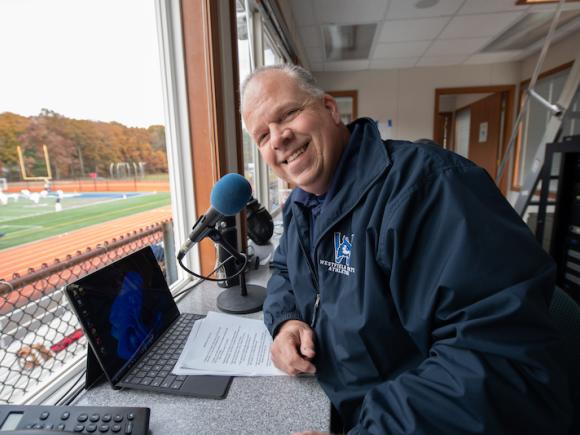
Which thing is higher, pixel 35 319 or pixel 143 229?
pixel 143 229

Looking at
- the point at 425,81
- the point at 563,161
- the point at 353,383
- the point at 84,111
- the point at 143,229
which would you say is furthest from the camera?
the point at 425,81

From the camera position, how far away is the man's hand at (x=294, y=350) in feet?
2.37

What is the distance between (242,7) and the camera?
1930 millimetres

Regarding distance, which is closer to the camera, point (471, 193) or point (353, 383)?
point (471, 193)

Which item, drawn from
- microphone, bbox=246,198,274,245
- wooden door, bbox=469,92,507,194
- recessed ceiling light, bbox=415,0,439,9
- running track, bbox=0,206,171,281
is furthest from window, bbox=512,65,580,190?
running track, bbox=0,206,171,281

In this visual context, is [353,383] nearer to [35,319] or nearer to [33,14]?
[35,319]

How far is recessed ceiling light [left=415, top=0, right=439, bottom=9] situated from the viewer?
9.14 ft

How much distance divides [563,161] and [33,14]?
101 inches

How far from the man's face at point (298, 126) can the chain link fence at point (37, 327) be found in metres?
0.61

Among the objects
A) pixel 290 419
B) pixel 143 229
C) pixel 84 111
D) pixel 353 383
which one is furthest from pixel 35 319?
pixel 353 383

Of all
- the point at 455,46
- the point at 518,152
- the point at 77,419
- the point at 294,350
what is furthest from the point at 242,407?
the point at 518,152

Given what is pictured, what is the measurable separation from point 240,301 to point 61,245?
54 centimetres

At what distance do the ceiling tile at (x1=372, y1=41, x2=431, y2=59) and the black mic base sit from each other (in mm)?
3832

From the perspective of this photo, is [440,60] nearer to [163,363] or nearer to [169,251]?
[169,251]
